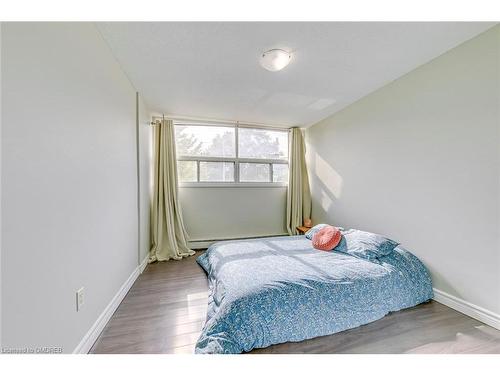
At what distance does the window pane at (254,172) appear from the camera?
3.79m

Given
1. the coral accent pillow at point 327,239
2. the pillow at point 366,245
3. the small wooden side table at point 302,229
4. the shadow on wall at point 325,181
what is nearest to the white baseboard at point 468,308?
the pillow at point 366,245

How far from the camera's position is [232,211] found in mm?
3705

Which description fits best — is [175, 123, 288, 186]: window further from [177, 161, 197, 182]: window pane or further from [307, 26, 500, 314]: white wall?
[307, 26, 500, 314]: white wall

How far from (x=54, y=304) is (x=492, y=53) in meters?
3.24

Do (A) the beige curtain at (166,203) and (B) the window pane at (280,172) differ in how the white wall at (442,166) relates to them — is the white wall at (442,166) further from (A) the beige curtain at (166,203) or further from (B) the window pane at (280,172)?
(A) the beige curtain at (166,203)

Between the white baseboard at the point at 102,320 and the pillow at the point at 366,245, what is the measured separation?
7.21 feet

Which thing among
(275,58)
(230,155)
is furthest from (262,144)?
(275,58)

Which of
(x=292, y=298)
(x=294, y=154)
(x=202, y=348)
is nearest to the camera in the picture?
(x=202, y=348)

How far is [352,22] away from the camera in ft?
4.85

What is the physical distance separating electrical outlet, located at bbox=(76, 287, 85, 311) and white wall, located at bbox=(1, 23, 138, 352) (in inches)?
1.5
